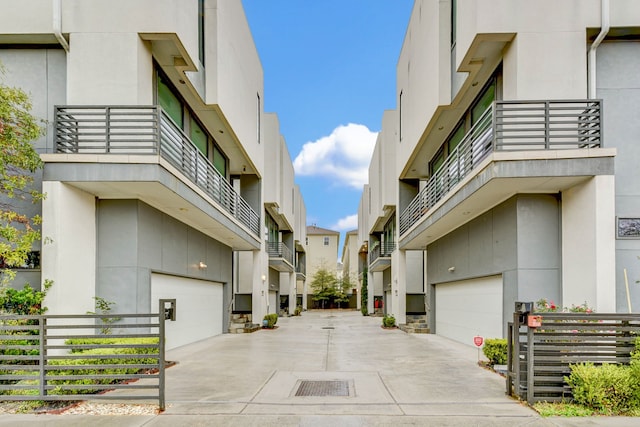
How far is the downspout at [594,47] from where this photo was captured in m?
9.60

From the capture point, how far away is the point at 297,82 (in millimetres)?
141625

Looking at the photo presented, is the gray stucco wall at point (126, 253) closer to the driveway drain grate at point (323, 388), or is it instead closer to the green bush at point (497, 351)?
the driveway drain grate at point (323, 388)

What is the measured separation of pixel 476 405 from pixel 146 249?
7679 millimetres

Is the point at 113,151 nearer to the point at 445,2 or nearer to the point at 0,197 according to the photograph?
the point at 0,197

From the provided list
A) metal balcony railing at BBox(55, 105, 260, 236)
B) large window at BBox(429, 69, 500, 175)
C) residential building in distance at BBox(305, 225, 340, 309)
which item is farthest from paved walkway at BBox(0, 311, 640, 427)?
residential building in distance at BBox(305, 225, 340, 309)

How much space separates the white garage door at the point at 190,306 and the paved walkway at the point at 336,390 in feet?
2.65

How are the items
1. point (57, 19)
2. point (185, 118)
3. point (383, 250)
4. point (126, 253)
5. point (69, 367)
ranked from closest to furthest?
1. point (69, 367)
2. point (57, 19)
3. point (126, 253)
4. point (185, 118)
5. point (383, 250)

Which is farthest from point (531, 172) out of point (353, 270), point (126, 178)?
point (353, 270)

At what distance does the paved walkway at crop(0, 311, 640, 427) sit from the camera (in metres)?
6.12

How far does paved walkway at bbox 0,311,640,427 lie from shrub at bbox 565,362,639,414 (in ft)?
0.92

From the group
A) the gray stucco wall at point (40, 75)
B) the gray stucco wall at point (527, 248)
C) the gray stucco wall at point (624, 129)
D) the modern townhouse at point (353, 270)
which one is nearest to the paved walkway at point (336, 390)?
the gray stucco wall at point (527, 248)

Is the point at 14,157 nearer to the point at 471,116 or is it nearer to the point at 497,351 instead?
the point at 497,351

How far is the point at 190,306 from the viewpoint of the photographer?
1502 centimetres

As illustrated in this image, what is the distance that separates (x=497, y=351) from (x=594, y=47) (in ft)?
21.8
